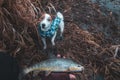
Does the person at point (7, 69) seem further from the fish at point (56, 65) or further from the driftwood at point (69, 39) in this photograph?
the driftwood at point (69, 39)

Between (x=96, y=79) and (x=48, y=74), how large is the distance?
999mm

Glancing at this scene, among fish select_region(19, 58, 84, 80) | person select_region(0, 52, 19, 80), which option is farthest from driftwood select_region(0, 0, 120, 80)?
person select_region(0, 52, 19, 80)

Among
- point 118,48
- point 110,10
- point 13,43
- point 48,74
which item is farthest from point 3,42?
point 110,10

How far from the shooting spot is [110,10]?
5.73 metres

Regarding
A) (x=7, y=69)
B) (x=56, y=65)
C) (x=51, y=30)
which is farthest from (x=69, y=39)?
(x=7, y=69)

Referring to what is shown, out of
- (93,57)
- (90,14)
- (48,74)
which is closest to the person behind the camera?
(48,74)

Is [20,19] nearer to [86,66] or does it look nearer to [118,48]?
[86,66]

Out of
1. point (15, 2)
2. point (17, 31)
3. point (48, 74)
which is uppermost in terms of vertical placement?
point (15, 2)

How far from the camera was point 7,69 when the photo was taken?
2740mm

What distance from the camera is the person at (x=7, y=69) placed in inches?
107

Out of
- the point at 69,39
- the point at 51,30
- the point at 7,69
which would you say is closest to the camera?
the point at 7,69

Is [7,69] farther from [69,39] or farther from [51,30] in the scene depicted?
[69,39]

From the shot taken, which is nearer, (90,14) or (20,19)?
(20,19)

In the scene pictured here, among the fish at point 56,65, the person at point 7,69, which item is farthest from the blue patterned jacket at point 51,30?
the person at point 7,69
